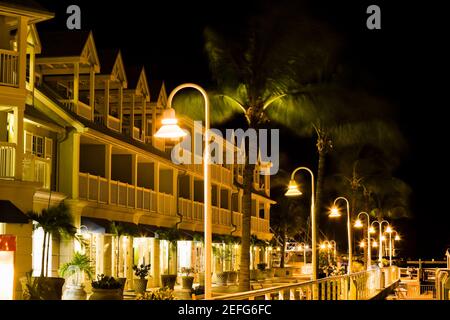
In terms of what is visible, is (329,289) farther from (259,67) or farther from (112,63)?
(112,63)

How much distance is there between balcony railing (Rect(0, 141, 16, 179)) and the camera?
24.7m

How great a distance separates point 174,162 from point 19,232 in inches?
720

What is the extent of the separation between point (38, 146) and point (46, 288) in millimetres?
6839

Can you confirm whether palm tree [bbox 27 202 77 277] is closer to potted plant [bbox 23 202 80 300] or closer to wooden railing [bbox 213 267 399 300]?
potted plant [bbox 23 202 80 300]

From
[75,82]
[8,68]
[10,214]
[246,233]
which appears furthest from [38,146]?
[246,233]

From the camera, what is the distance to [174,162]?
139 ft

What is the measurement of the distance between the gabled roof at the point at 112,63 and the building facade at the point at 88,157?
→ 4 cm

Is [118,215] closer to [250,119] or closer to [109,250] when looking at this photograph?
[109,250]

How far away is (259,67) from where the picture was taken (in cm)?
2789

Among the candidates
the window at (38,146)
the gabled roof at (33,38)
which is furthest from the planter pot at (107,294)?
the gabled roof at (33,38)

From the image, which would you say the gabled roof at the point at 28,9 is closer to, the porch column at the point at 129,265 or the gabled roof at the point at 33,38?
the gabled roof at the point at 33,38

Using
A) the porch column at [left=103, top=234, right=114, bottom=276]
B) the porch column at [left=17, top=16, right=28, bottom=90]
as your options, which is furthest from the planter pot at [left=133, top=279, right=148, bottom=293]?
the porch column at [left=17, top=16, right=28, bottom=90]
